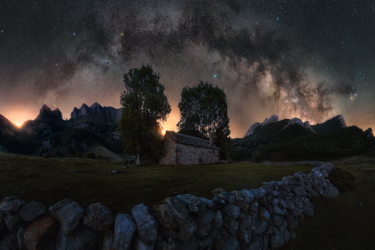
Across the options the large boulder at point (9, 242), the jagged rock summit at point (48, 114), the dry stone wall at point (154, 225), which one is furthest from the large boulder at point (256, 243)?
the jagged rock summit at point (48, 114)

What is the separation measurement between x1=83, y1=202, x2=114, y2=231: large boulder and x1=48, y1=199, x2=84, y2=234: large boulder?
17 cm

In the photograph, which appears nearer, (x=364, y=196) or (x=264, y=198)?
(x=264, y=198)

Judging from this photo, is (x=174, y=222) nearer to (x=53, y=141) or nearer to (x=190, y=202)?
(x=190, y=202)

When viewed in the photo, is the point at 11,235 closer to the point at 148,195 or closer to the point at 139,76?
the point at 148,195

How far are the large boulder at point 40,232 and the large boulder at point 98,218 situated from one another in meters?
0.69

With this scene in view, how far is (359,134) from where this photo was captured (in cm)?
8612

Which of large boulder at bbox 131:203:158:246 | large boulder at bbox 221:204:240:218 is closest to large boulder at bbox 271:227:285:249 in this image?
large boulder at bbox 221:204:240:218

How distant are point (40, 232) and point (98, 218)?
1.13 m

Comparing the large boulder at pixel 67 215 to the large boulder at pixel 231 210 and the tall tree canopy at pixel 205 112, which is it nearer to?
the large boulder at pixel 231 210

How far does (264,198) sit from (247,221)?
1.61 m

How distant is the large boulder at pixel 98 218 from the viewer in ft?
11.4

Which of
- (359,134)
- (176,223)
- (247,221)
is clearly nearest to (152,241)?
(176,223)

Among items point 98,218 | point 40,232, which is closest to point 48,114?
point 40,232

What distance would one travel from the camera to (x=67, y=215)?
11.0 feet
